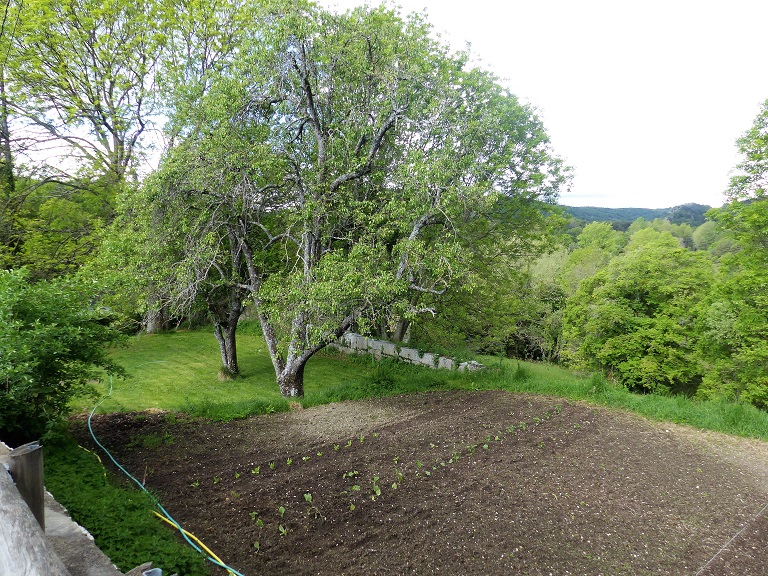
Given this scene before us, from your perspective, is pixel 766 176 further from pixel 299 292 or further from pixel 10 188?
pixel 10 188

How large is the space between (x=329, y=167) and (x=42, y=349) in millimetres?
5845

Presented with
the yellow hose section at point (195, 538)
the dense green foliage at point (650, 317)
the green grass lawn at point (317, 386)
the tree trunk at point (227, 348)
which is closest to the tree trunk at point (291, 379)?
the green grass lawn at point (317, 386)

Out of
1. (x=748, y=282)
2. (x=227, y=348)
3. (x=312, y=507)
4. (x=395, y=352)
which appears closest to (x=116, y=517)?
(x=312, y=507)

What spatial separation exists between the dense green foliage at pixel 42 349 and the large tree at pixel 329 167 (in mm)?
2967

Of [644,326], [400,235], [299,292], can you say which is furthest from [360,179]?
[644,326]

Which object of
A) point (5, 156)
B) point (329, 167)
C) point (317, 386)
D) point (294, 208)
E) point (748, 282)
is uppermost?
point (5, 156)

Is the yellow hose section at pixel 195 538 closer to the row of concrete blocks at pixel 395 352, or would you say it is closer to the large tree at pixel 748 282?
the row of concrete blocks at pixel 395 352

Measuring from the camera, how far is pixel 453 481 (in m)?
4.91

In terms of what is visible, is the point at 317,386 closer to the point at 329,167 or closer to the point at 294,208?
the point at 294,208

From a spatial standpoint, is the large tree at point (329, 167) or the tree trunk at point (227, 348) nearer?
the large tree at point (329, 167)

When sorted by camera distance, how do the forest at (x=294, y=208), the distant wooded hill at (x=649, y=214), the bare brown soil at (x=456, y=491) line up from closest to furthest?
the bare brown soil at (x=456, y=491) → the forest at (x=294, y=208) → the distant wooded hill at (x=649, y=214)

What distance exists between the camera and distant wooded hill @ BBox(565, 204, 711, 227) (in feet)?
281

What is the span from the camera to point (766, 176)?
12000 mm

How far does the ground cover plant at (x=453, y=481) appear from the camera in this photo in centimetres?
367
